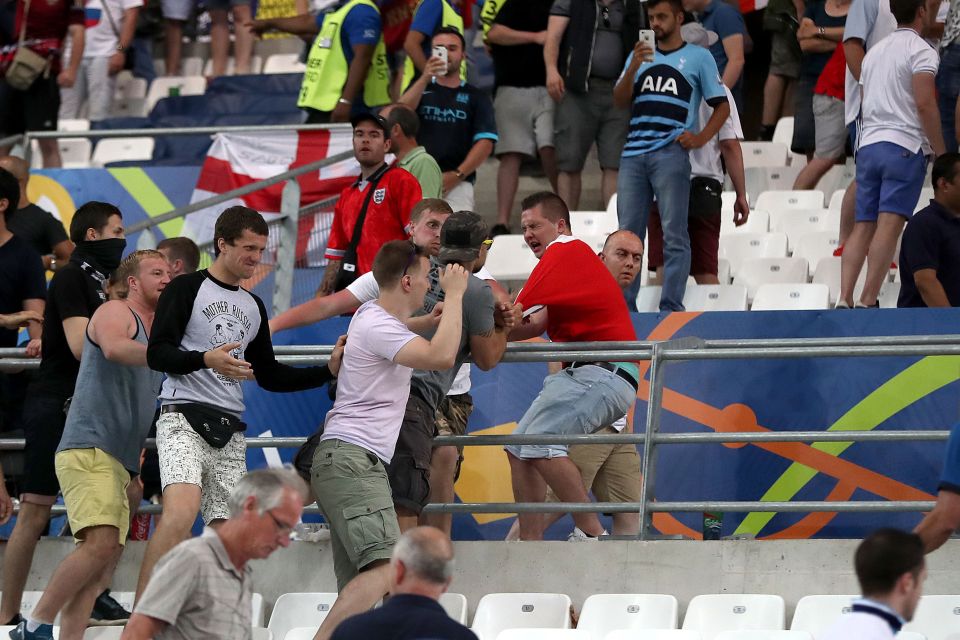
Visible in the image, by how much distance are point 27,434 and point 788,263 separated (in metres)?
4.58

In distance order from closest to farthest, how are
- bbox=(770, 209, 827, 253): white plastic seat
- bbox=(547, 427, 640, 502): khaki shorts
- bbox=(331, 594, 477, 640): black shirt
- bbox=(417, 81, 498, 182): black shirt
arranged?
1. bbox=(331, 594, 477, 640): black shirt
2. bbox=(547, 427, 640, 502): khaki shorts
3. bbox=(417, 81, 498, 182): black shirt
4. bbox=(770, 209, 827, 253): white plastic seat

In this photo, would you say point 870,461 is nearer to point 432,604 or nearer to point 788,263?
point 788,263

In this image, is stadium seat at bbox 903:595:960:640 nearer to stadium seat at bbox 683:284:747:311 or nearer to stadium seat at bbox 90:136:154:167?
stadium seat at bbox 683:284:747:311

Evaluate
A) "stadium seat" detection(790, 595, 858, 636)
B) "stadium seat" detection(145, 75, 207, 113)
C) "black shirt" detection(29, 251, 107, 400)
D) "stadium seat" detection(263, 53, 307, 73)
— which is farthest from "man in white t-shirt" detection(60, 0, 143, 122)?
"stadium seat" detection(790, 595, 858, 636)

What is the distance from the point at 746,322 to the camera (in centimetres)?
749

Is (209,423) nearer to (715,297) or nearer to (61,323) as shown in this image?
(61,323)

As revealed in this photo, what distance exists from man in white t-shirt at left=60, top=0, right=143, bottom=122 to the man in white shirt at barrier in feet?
33.2

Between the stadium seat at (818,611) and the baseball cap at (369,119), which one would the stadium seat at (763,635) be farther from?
the baseball cap at (369,119)

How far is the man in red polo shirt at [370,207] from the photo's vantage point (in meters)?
7.93

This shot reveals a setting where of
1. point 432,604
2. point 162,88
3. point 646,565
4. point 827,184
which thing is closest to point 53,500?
point 646,565

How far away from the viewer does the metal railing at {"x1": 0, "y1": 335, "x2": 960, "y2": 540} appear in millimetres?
6250

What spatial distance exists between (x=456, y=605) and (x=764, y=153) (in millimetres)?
5790

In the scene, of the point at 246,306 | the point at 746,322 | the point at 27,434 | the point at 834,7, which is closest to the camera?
the point at 246,306

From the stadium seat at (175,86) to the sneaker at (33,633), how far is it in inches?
322
